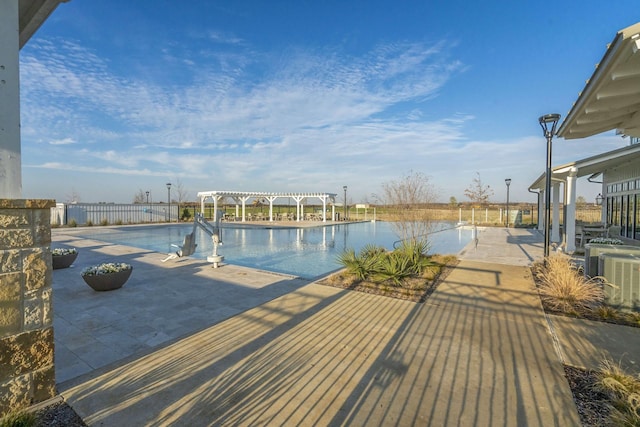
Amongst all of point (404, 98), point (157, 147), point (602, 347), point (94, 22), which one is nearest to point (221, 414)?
point (602, 347)

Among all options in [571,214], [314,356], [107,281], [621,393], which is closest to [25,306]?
[314,356]

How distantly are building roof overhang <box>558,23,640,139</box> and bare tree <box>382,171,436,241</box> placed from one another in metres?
4.04

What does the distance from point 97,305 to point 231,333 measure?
8.56 ft

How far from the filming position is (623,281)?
4.22 meters

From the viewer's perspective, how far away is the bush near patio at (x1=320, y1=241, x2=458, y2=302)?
5402 mm

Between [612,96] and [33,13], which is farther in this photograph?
[612,96]

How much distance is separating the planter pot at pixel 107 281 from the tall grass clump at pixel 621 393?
6.51 meters

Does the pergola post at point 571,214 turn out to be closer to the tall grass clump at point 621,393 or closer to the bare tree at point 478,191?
the bare tree at point 478,191

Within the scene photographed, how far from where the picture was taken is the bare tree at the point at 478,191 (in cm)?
1673

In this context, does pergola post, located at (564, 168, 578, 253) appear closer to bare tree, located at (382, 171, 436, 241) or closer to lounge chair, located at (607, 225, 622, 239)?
lounge chair, located at (607, 225, 622, 239)

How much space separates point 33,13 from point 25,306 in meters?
2.83

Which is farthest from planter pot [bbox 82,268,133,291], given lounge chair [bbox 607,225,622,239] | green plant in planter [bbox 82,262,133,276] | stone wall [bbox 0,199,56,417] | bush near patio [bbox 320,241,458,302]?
lounge chair [bbox 607,225,622,239]

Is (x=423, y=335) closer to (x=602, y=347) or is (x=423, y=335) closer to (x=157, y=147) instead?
(x=602, y=347)

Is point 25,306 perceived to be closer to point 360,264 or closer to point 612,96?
point 360,264
